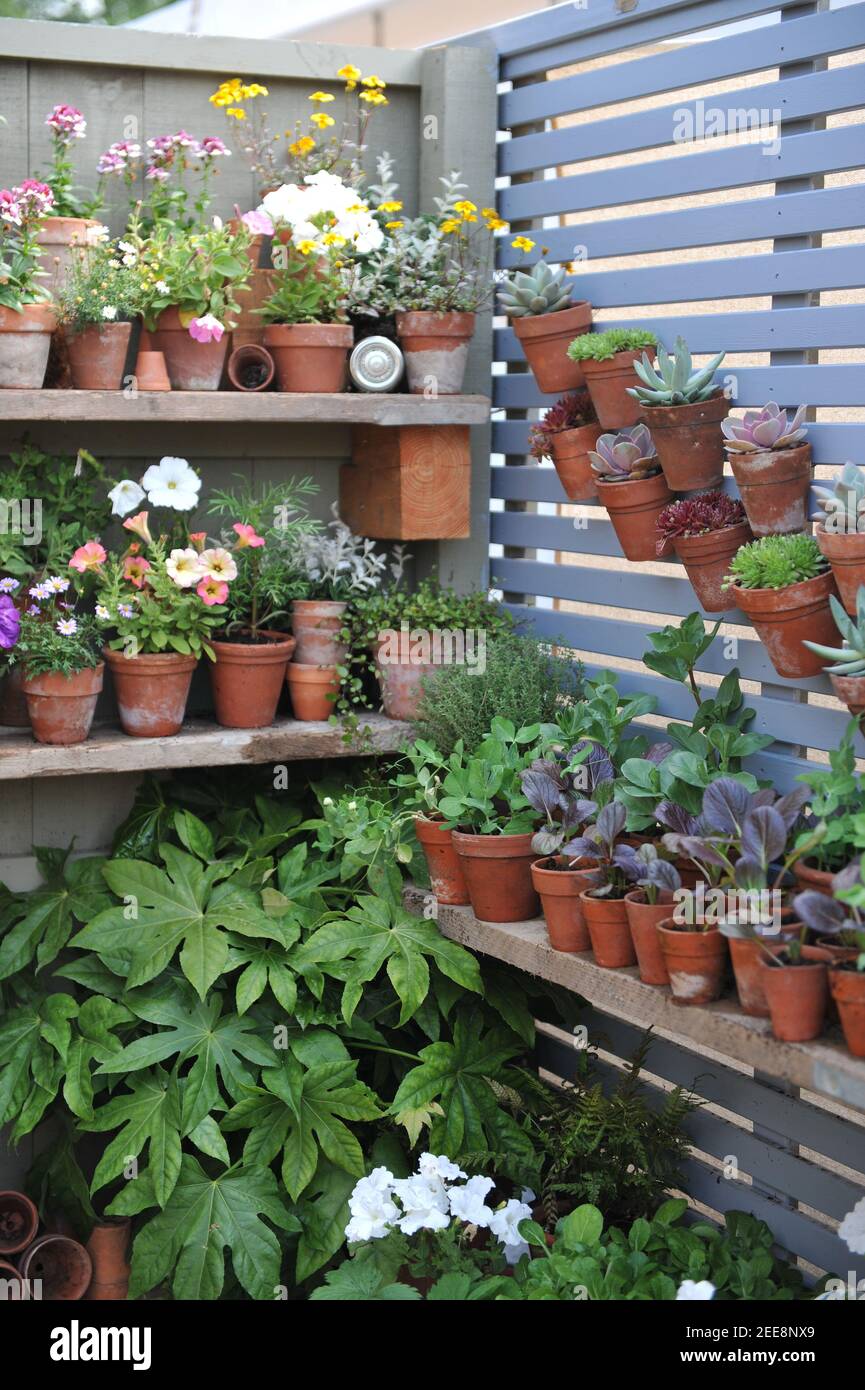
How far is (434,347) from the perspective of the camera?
3096 mm

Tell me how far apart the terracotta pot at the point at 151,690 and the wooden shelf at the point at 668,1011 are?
64 cm

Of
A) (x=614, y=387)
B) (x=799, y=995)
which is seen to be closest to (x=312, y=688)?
(x=614, y=387)

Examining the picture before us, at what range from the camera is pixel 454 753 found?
2.85 meters

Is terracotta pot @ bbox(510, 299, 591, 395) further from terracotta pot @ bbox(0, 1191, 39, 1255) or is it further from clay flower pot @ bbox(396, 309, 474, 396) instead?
terracotta pot @ bbox(0, 1191, 39, 1255)

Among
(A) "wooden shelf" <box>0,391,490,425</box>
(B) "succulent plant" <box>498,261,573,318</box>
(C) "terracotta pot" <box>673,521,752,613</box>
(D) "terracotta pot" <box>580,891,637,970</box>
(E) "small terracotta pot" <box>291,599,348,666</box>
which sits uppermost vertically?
(B) "succulent plant" <box>498,261,573,318</box>

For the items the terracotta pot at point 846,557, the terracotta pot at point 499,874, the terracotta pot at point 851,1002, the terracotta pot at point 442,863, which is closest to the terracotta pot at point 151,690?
the terracotta pot at point 442,863

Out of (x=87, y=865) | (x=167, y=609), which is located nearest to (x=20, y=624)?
(x=167, y=609)

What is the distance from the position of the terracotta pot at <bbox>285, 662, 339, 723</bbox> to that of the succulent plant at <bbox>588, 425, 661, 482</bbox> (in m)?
0.80

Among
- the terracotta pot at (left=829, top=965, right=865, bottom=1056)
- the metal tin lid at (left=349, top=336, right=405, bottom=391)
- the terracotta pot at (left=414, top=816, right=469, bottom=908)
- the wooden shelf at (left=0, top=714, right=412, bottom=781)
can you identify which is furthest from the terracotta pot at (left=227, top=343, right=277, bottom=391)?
the terracotta pot at (left=829, top=965, right=865, bottom=1056)

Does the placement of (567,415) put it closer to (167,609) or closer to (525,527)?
(525,527)

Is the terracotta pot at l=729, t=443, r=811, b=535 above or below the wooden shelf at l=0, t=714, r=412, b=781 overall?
above

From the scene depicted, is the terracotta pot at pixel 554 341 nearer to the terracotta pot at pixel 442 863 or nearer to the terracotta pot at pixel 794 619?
the terracotta pot at pixel 794 619

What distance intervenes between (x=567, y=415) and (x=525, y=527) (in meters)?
0.43

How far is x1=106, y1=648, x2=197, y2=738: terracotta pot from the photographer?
292 centimetres
